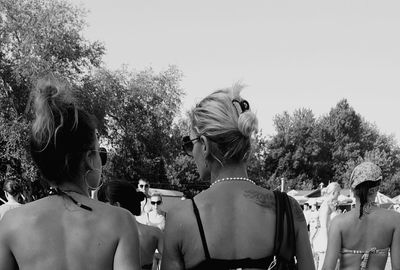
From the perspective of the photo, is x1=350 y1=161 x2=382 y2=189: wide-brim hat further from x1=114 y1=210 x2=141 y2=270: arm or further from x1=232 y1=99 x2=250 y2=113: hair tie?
x1=114 y1=210 x2=141 y2=270: arm

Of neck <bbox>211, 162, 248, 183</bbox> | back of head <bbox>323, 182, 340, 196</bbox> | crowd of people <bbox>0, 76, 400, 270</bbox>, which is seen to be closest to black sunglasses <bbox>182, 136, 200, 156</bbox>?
crowd of people <bbox>0, 76, 400, 270</bbox>

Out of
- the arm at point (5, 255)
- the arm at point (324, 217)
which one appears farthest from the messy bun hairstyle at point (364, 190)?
the arm at point (324, 217)

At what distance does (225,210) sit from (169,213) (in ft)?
0.81

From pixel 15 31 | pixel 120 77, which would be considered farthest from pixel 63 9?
pixel 120 77

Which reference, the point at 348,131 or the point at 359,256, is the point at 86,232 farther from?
the point at 348,131

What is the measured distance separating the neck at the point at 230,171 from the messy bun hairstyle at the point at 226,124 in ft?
0.10

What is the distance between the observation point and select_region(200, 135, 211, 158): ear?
2.95 meters

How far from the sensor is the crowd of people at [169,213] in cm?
263

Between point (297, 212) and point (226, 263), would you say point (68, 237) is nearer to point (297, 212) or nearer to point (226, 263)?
point (226, 263)

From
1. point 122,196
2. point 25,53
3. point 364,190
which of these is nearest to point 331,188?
point 122,196

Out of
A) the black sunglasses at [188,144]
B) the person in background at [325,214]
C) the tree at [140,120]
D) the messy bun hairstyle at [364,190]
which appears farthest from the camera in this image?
the tree at [140,120]

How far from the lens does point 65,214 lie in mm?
2668

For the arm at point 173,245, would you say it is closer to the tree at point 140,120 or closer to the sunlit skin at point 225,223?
the sunlit skin at point 225,223

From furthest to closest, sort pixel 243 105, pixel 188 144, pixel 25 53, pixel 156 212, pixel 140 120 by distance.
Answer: pixel 140 120 < pixel 25 53 < pixel 156 212 < pixel 188 144 < pixel 243 105
